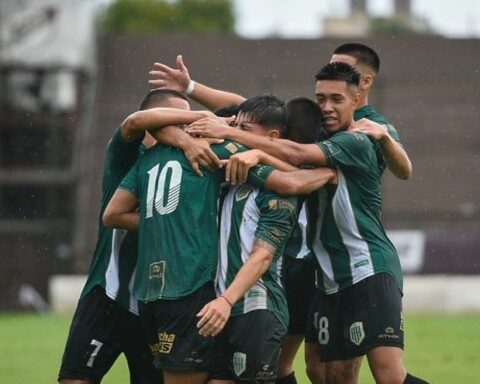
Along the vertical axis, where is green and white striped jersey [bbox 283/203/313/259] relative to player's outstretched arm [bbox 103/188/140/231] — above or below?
below

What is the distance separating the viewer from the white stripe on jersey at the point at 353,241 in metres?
7.83

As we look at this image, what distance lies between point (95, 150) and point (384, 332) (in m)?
24.7

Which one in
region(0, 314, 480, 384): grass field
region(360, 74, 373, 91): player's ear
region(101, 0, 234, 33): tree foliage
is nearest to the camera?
region(360, 74, 373, 91): player's ear

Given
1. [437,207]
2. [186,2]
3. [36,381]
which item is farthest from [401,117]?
[186,2]

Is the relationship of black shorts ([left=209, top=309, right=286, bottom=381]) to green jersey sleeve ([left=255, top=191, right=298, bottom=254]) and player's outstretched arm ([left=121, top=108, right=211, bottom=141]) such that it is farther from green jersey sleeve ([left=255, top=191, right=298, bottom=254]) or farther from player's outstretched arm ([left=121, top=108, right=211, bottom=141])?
player's outstretched arm ([left=121, top=108, right=211, bottom=141])

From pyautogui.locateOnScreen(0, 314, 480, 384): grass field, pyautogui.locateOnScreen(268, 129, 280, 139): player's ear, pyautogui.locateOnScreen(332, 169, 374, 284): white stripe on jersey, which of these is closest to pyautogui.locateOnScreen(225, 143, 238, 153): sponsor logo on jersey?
pyautogui.locateOnScreen(268, 129, 280, 139): player's ear

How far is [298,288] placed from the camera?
8586 mm

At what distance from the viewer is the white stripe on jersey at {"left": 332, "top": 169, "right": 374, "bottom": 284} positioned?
25.7 feet

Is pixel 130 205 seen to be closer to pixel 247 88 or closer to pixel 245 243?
pixel 245 243

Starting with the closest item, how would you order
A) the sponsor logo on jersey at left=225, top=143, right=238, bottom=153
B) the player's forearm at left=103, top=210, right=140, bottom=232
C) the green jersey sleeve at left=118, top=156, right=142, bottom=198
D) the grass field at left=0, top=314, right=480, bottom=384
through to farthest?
the sponsor logo on jersey at left=225, top=143, right=238, bottom=153
the green jersey sleeve at left=118, top=156, right=142, bottom=198
the player's forearm at left=103, top=210, right=140, bottom=232
the grass field at left=0, top=314, right=480, bottom=384

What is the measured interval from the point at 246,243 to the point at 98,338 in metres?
1.38

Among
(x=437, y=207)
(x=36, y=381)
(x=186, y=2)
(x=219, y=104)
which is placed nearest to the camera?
(x=219, y=104)

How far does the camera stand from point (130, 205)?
746 centimetres

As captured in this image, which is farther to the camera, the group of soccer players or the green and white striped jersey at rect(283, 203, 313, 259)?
the green and white striped jersey at rect(283, 203, 313, 259)
